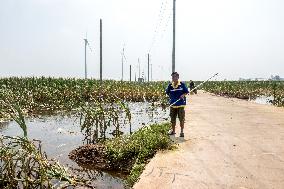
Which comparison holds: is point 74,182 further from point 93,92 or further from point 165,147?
point 93,92

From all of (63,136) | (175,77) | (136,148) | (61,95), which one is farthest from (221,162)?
(61,95)

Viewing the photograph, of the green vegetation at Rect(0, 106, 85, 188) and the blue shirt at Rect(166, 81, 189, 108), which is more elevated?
the blue shirt at Rect(166, 81, 189, 108)

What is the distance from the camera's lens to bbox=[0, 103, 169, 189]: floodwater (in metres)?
8.38

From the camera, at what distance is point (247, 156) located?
845 cm

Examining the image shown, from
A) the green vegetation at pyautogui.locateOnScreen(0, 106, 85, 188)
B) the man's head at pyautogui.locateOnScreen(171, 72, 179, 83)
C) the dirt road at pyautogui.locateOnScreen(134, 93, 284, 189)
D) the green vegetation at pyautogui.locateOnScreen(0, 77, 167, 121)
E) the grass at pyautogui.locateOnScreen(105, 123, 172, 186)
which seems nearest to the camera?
the green vegetation at pyautogui.locateOnScreen(0, 106, 85, 188)

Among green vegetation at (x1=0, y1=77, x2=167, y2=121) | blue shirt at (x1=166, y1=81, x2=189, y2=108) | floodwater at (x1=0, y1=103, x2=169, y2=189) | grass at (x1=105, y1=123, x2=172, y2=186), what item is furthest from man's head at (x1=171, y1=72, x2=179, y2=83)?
green vegetation at (x1=0, y1=77, x2=167, y2=121)

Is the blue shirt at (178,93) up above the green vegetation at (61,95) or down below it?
above

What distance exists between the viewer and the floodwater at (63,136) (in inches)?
330

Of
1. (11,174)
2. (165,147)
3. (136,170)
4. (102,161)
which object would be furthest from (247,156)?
(11,174)

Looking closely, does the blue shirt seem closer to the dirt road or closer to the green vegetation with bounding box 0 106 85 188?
the dirt road

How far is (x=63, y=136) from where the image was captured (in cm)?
1388

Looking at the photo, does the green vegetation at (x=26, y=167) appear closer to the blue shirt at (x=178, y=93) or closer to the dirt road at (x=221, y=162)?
the dirt road at (x=221, y=162)

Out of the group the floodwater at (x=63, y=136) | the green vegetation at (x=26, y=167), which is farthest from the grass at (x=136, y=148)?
the green vegetation at (x=26, y=167)

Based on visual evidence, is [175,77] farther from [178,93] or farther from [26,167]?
[26,167]
